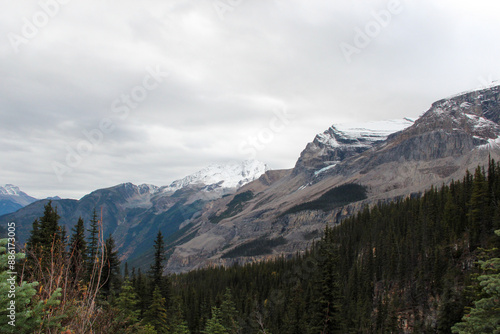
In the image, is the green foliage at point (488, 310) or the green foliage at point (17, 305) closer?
the green foliage at point (17, 305)

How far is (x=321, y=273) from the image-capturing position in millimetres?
26234

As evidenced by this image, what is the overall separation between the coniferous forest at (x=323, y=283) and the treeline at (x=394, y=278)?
0.70ft

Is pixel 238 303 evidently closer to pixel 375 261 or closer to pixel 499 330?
pixel 375 261

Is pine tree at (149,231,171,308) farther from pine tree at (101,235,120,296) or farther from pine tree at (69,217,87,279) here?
pine tree at (69,217,87,279)

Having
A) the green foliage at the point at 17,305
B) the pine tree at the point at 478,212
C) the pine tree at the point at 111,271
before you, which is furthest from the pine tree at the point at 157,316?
the pine tree at the point at 478,212

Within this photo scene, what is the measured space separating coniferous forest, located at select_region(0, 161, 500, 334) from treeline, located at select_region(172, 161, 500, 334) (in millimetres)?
215

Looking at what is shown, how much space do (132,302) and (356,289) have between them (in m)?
70.4

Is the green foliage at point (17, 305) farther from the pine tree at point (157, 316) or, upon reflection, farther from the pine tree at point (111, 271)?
the pine tree at point (111, 271)

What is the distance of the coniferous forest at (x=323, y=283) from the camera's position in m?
9.70

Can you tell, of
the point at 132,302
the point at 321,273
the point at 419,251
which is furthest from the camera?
the point at 419,251

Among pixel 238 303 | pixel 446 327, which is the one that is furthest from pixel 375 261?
pixel 446 327

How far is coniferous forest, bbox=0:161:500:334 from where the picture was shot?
A: 9.70 meters

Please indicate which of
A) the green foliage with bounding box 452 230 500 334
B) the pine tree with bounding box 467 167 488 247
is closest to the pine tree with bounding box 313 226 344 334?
the green foliage with bounding box 452 230 500 334

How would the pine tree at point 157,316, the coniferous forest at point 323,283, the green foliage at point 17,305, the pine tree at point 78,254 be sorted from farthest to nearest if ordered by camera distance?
the pine tree at point 157,316, the coniferous forest at point 323,283, the pine tree at point 78,254, the green foliage at point 17,305
